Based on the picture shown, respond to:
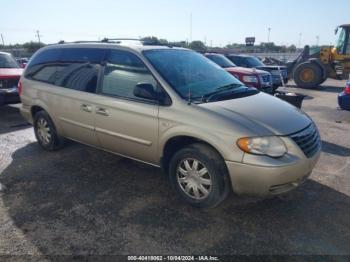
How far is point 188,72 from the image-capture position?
12.8 feet

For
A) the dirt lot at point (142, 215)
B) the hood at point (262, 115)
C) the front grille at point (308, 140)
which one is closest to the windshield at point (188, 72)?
the hood at point (262, 115)

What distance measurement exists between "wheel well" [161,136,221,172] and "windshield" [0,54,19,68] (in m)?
7.47

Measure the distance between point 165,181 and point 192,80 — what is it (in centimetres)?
142

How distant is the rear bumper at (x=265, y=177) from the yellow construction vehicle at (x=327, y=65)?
13.3 meters

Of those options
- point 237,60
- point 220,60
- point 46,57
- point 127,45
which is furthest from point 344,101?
point 237,60

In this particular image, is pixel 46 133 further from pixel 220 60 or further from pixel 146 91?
pixel 220 60

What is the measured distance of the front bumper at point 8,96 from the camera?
7685 mm

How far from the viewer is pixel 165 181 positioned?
13.5ft

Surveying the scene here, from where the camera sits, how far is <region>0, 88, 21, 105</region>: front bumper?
303 inches

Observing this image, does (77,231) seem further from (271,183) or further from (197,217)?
(271,183)

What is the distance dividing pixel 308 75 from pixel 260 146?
13.8 meters

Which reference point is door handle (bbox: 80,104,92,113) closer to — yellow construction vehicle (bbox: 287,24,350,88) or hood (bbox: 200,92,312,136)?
hood (bbox: 200,92,312,136)

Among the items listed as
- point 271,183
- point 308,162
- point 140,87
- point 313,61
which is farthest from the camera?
point 313,61

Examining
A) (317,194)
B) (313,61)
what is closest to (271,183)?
(317,194)
